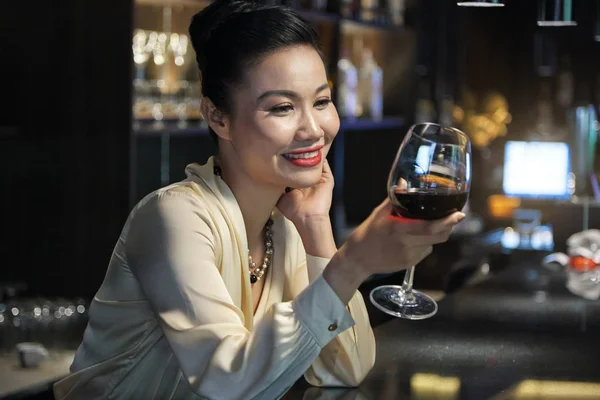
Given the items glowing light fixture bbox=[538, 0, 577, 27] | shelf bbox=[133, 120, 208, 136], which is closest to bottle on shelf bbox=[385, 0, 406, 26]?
shelf bbox=[133, 120, 208, 136]

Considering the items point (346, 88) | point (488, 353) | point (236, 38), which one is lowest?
point (488, 353)

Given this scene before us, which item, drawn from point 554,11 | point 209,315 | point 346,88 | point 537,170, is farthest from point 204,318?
point 537,170

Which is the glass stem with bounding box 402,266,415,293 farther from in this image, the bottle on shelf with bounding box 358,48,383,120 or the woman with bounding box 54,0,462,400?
the bottle on shelf with bounding box 358,48,383,120

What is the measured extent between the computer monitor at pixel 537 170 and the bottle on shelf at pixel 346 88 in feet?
6.16

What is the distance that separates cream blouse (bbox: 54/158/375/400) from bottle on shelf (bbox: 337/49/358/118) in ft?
9.52

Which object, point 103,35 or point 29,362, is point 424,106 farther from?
point 29,362

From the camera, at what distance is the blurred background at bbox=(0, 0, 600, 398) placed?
3.14 metres

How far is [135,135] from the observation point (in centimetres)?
323

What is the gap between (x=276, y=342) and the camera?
1.43m

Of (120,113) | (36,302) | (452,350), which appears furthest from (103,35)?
(452,350)

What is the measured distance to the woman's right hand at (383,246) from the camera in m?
1.32

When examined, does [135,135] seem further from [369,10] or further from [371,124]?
[369,10]

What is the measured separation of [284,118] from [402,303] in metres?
0.36

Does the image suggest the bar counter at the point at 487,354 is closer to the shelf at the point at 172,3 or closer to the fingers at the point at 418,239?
the fingers at the point at 418,239
